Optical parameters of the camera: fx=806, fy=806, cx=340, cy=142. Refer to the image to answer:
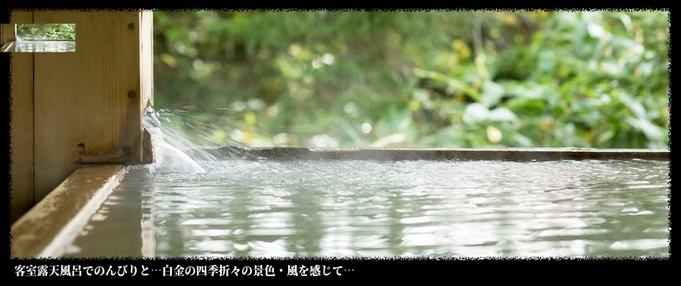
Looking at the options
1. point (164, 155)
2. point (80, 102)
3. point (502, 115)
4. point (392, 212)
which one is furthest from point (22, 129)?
point (502, 115)

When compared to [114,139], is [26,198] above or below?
below

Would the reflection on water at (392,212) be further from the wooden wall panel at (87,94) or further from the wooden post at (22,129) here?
the wooden post at (22,129)

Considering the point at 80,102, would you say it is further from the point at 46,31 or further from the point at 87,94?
the point at 46,31

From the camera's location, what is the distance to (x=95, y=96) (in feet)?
6.44

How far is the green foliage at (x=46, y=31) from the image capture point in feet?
6.37

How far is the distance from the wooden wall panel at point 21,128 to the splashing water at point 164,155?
0.90 ft

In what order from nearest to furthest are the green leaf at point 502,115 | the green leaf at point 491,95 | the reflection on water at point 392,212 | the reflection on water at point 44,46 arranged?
the reflection on water at point 392,212 → the reflection on water at point 44,46 → the green leaf at point 502,115 → the green leaf at point 491,95

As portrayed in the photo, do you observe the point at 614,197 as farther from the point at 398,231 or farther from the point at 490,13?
the point at 490,13

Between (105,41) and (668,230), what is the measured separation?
1.35 m

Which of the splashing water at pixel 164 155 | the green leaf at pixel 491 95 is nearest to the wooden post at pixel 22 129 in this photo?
the splashing water at pixel 164 155

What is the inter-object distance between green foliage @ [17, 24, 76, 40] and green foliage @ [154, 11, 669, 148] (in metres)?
3.36
